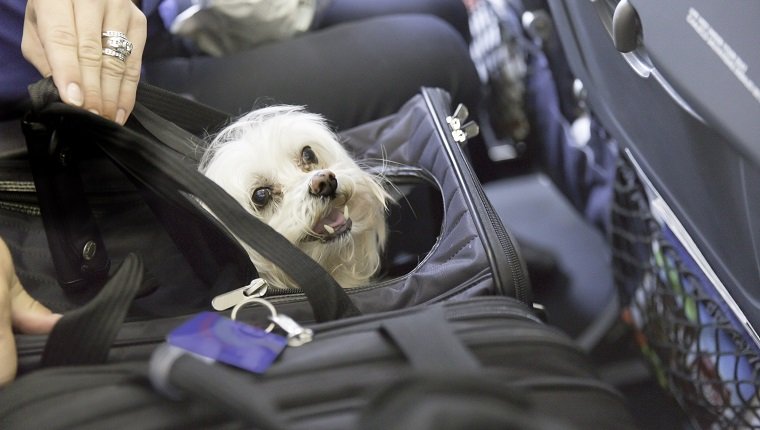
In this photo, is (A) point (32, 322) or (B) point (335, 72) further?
(B) point (335, 72)

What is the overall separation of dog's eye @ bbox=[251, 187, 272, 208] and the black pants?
144mm

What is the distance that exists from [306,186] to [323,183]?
20mm

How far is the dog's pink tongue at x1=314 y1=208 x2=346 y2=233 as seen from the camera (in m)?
0.84

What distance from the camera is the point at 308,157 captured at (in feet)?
2.91

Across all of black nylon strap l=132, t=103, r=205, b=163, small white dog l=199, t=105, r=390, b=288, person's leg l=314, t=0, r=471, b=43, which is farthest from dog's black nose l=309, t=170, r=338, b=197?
person's leg l=314, t=0, r=471, b=43

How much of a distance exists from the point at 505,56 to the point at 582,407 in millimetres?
898

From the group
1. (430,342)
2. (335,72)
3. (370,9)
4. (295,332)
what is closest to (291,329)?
(295,332)

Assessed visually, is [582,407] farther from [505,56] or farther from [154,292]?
[505,56]

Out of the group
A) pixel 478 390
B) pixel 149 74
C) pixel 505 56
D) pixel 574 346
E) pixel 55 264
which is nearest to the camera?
pixel 478 390

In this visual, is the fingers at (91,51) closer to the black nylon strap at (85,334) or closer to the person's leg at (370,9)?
the black nylon strap at (85,334)

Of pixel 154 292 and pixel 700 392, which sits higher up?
pixel 154 292

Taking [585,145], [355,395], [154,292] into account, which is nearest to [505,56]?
[585,145]

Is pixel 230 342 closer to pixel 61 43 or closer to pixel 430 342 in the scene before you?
pixel 430 342

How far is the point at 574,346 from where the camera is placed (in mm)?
555
